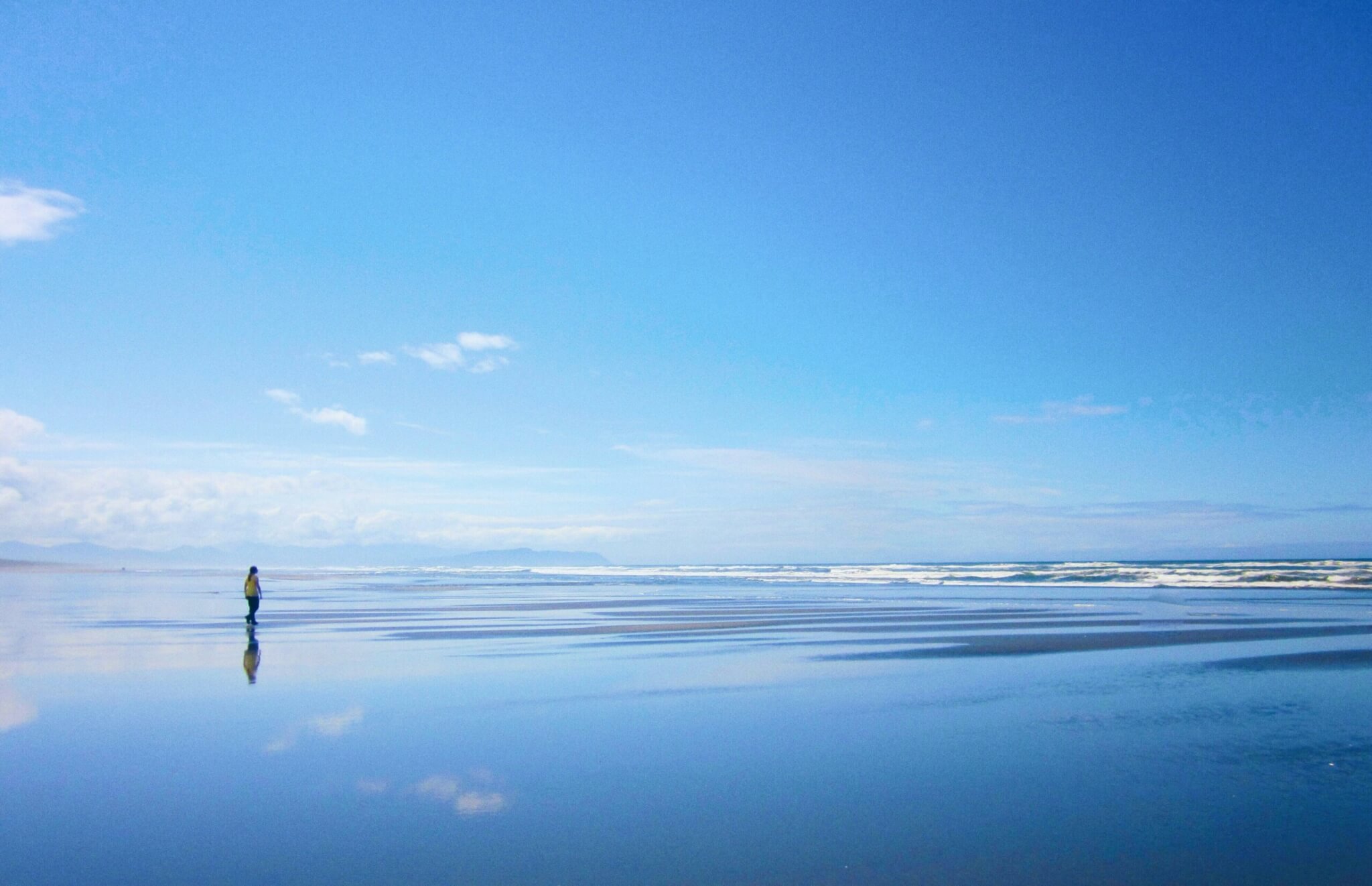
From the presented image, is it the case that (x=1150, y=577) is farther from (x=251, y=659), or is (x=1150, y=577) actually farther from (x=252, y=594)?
(x=251, y=659)

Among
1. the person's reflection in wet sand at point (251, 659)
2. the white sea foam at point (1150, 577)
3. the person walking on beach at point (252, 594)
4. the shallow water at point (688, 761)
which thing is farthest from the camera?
the white sea foam at point (1150, 577)

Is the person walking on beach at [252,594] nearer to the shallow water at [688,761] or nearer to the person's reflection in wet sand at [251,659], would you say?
the person's reflection in wet sand at [251,659]

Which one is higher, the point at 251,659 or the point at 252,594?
the point at 252,594

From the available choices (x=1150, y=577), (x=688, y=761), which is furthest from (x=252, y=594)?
(x=1150, y=577)

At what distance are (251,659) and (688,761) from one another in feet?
36.5

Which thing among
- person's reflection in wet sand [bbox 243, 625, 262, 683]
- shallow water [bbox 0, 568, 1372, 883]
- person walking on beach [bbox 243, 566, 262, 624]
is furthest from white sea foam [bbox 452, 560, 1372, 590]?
person's reflection in wet sand [bbox 243, 625, 262, 683]

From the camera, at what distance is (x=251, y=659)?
16.6 m

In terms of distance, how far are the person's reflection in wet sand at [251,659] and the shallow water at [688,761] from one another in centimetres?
17

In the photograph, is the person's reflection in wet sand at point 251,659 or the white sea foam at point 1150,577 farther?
the white sea foam at point 1150,577

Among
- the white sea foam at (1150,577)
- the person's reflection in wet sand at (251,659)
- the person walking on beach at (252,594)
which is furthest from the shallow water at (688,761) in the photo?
the white sea foam at (1150,577)

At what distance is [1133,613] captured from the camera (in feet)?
91.7

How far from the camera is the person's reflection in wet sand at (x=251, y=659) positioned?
14.7 m

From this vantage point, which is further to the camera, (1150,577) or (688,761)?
(1150,577)

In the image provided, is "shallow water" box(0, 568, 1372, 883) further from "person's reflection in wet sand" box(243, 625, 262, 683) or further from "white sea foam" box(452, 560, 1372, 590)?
"white sea foam" box(452, 560, 1372, 590)
